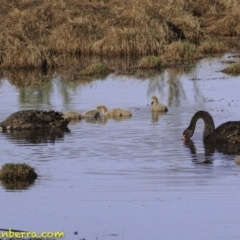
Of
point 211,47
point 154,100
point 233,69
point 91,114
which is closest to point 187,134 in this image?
point 91,114

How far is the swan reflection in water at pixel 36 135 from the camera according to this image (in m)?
19.1

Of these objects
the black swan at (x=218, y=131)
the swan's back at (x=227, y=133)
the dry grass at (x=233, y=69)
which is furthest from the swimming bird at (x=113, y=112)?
the dry grass at (x=233, y=69)

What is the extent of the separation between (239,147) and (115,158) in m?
2.72

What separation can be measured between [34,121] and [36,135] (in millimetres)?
755

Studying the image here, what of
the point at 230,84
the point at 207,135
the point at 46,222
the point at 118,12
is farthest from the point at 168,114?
the point at 118,12

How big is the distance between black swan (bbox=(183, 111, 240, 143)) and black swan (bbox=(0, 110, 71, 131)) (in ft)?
10.6

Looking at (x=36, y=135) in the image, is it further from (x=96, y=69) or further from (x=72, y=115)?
(x=96, y=69)

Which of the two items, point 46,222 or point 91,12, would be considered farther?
point 91,12

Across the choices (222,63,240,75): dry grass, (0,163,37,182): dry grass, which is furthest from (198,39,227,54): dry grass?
(0,163,37,182): dry grass

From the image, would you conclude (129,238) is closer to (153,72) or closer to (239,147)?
(239,147)

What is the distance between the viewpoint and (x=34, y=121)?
20.5 metres

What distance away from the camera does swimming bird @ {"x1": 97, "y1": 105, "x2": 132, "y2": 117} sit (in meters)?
21.4

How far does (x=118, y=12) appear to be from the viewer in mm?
39594

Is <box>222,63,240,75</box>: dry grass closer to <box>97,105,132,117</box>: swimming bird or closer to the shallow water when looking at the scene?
the shallow water
